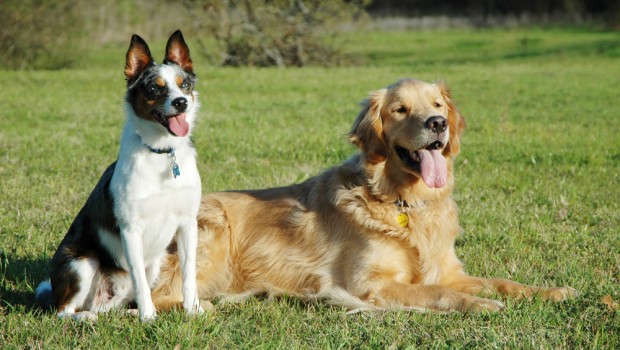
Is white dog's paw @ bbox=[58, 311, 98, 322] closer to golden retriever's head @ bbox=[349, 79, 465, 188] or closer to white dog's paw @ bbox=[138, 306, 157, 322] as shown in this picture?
white dog's paw @ bbox=[138, 306, 157, 322]

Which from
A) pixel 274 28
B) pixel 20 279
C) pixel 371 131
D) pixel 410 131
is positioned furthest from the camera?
pixel 274 28

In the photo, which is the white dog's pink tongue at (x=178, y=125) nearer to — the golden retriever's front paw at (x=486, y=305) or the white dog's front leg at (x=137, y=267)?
the white dog's front leg at (x=137, y=267)

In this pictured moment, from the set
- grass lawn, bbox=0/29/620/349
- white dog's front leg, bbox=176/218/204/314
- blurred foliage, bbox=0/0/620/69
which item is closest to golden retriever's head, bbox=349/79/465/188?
grass lawn, bbox=0/29/620/349

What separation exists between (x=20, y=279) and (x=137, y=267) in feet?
4.69

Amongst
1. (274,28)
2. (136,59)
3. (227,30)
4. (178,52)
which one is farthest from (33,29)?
(136,59)

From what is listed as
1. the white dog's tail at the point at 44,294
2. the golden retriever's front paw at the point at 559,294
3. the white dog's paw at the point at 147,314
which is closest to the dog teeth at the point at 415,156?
the golden retriever's front paw at the point at 559,294

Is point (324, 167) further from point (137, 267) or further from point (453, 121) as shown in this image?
point (137, 267)

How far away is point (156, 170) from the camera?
4.45 meters

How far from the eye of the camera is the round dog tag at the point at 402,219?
5.07m

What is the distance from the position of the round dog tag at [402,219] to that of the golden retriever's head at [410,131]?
0.28 metres

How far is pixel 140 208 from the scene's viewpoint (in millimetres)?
4367

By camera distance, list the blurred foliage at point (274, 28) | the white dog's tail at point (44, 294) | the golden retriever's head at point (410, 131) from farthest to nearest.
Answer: the blurred foliage at point (274, 28) < the golden retriever's head at point (410, 131) < the white dog's tail at point (44, 294)

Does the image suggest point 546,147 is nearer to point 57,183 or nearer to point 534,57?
point 57,183

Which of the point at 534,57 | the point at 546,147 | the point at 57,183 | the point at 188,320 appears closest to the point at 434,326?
the point at 188,320
